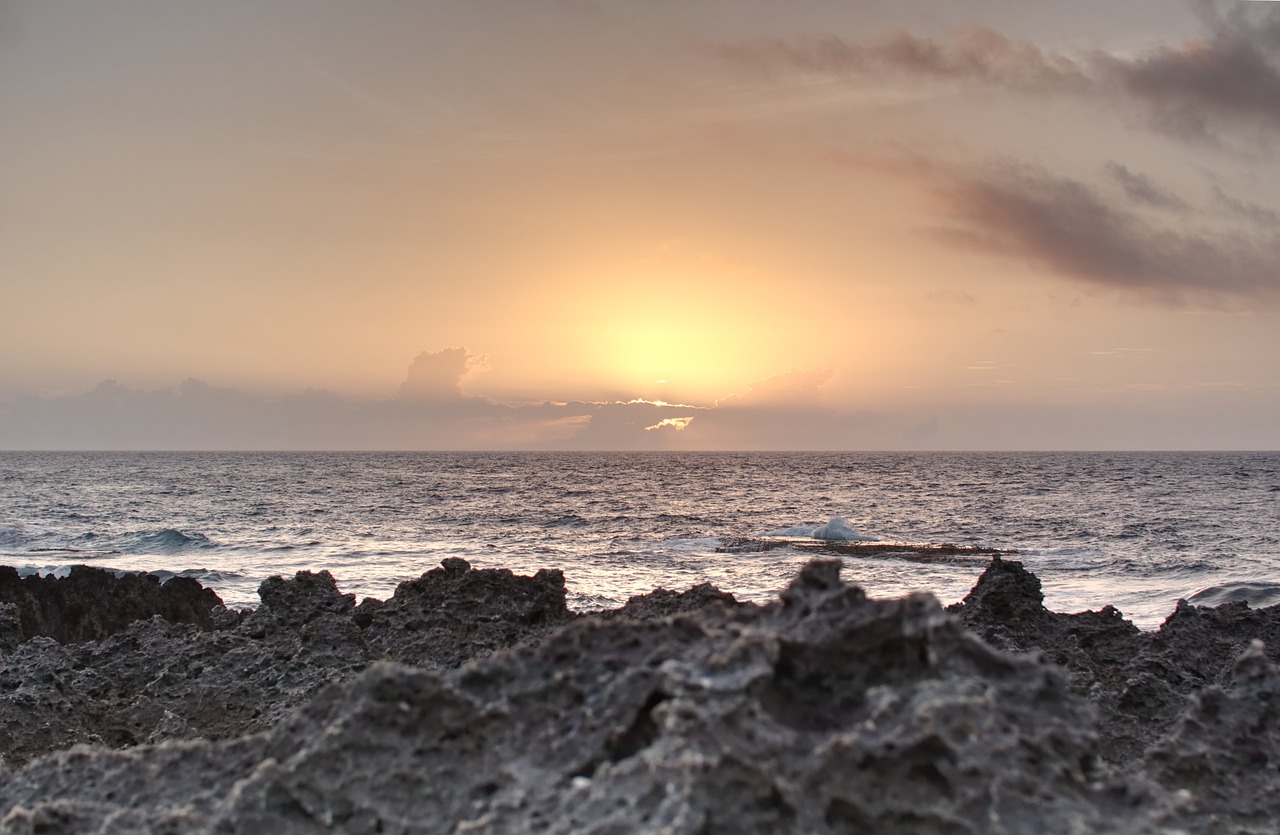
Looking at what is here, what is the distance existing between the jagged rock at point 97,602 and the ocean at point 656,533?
8196 mm

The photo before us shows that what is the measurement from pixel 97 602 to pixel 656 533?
2877 centimetres

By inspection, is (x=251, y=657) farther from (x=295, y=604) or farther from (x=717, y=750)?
(x=717, y=750)

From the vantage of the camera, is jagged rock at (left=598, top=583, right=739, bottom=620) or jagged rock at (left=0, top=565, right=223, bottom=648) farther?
jagged rock at (left=0, top=565, right=223, bottom=648)

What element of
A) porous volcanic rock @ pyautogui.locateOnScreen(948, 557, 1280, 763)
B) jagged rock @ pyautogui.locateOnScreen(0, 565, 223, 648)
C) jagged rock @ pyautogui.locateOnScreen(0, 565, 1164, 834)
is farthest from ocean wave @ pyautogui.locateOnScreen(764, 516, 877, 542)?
jagged rock @ pyautogui.locateOnScreen(0, 565, 1164, 834)

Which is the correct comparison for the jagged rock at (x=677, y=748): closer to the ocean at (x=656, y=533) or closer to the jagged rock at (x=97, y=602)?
the jagged rock at (x=97, y=602)

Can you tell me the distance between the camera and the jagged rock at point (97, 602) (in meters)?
12.9

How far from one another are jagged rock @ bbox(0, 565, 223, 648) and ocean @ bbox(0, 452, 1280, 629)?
323 inches

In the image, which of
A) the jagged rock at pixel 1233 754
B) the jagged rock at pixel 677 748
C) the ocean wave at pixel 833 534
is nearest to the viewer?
the jagged rock at pixel 677 748

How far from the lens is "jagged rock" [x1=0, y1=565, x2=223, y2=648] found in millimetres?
12914

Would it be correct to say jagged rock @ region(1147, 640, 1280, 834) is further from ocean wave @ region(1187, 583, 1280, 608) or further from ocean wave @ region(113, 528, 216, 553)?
ocean wave @ region(113, 528, 216, 553)

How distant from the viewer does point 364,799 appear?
122 inches

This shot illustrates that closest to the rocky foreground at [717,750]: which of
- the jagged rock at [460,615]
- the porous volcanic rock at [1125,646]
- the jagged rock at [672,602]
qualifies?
the porous volcanic rock at [1125,646]

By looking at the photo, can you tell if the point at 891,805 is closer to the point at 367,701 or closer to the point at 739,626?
the point at 739,626

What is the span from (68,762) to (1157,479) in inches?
3710
